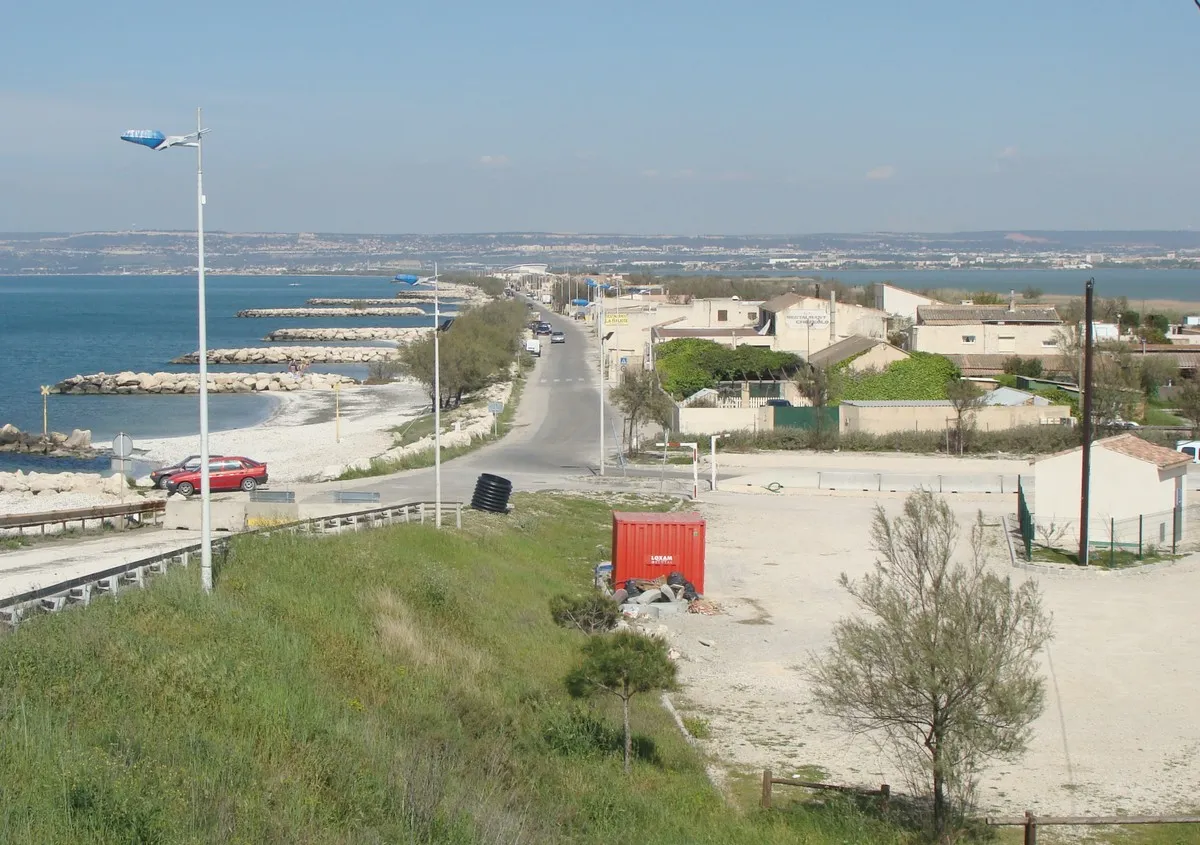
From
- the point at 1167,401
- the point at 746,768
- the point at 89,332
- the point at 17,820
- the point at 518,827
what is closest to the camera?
the point at 17,820

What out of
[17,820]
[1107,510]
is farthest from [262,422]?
[17,820]

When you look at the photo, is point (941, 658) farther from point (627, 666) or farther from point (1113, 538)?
point (1113, 538)

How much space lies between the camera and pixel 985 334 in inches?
2530

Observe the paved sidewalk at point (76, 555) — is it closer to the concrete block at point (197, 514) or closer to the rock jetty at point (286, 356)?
the concrete block at point (197, 514)

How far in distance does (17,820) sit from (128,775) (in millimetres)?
1001

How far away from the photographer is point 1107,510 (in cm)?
3083

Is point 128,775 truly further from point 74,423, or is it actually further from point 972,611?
point 74,423

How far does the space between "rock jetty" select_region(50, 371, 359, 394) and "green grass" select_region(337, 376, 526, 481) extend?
20.8 m

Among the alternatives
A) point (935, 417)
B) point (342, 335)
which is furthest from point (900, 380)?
point (342, 335)

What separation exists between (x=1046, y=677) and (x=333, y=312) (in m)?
170

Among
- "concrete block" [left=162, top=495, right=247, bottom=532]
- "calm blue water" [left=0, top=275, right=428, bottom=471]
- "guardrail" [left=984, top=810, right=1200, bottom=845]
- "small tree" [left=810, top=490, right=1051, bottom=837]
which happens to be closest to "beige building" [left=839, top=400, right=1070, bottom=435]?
"concrete block" [left=162, top=495, right=247, bottom=532]

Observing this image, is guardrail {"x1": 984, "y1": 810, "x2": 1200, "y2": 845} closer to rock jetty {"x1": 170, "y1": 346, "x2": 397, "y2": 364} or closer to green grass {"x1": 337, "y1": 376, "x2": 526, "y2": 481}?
green grass {"x1": 337, "y1": 376, "x2": 526, "y2": 481}

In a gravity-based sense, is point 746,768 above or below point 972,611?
below

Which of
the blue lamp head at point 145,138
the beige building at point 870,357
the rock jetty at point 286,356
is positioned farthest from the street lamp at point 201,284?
the rock jetty at point 286,356
